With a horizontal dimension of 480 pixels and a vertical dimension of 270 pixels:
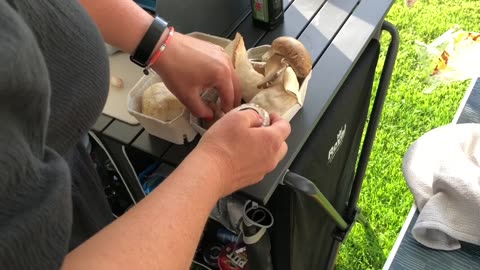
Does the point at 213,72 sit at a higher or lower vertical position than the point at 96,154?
higher

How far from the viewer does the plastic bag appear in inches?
80.0

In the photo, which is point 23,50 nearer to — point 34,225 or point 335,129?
point 34,225

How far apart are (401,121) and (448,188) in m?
0.80

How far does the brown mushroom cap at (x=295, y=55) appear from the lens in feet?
2.58

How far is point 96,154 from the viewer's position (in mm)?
1197

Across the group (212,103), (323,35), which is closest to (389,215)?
(323,35)

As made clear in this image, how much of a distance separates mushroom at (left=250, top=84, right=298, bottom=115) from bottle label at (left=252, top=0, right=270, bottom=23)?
246 millimetres

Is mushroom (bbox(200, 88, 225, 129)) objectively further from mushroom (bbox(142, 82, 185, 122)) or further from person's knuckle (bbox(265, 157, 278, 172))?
person's knuckle (bbox(265, 157, 278, 172))

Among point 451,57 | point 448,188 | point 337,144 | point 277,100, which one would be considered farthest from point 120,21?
point 451,57

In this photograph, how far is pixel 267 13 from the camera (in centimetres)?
95

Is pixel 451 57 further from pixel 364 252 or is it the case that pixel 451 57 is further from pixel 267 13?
pixel 267 13

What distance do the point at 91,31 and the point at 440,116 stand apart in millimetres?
1703

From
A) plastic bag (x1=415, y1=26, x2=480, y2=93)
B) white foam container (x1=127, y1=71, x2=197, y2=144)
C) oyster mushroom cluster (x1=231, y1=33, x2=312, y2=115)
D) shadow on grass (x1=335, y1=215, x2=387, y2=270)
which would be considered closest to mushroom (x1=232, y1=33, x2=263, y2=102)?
oyster mushroom cluster (x1=231, y1=33, x2=312, y2=115)

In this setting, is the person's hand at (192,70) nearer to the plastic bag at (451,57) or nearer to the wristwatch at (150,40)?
the wristwatch at (150,40)
